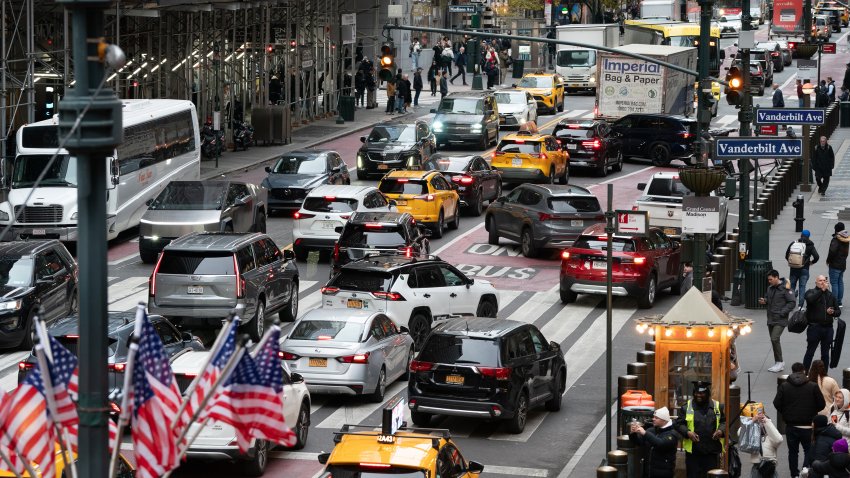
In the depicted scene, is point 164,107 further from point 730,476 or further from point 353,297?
point 730,476

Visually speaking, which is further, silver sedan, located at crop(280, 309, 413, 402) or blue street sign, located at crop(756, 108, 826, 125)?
blue street sign, located at crop(756, 108, 826, 125)

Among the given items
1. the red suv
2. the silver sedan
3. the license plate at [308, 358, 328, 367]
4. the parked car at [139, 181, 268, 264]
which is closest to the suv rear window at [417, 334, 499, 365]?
the silver sedan

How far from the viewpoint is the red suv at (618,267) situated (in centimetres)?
2884

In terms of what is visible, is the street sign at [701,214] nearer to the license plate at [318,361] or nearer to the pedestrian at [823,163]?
the license plate at [318,361]

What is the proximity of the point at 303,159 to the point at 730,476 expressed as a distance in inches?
932

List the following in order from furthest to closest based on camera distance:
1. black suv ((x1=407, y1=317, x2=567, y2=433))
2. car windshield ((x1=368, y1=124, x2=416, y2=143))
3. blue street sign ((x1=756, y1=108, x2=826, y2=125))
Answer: car windshield ((x1=368, y1=124, x2=416, y2=143)) < blue street sign ((x1=756, y1=108, x2=826, y2=125)) < black suv ((x1=407, y1=317, x2=567, y2=433))

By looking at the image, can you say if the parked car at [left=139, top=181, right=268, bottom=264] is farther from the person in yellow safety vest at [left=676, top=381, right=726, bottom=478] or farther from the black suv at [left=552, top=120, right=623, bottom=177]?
the person in yellow safety vest at [left=676, top=381, right=726, bottom=478]

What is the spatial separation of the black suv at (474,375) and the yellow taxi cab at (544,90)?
42.6 metres

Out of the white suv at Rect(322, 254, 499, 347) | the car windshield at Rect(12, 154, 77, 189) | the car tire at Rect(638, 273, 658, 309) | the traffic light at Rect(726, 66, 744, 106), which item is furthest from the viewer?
the car windshield at Rect(12, 154, 77, 189)

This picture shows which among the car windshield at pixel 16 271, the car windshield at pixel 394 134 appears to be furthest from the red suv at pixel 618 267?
the car windshield at pixel 394 134

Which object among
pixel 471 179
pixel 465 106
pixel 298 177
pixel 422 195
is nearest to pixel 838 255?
pixel 422 195

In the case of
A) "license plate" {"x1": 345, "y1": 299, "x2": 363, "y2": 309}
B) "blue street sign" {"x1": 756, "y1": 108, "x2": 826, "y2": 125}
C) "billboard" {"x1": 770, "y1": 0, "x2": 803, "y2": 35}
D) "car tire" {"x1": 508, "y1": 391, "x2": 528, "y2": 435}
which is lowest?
"car tire" {"x1": 508, "y1": 391, "x2": 528, "y2": 435}

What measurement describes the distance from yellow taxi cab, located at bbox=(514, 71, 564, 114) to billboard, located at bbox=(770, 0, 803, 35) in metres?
42.5

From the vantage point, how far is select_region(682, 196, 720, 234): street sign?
76.5 ft
